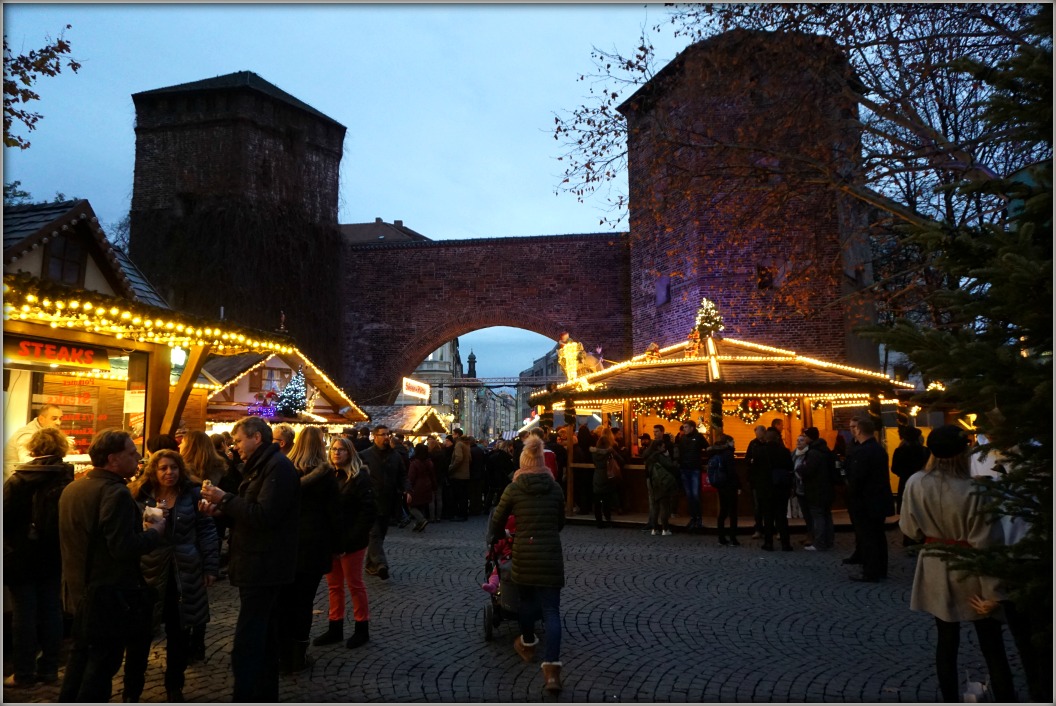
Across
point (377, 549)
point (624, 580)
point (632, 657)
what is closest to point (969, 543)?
point (632, 657)

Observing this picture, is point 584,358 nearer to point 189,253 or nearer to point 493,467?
point 493,467

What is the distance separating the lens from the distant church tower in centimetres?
2478

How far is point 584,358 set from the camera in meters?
18.4

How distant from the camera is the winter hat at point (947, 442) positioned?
12.1 ft

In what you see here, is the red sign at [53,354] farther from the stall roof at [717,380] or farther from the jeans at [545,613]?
the stall roof at [717,380]

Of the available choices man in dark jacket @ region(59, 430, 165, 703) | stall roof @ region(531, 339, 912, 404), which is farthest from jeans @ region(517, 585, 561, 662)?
stall roof @ region(531, 339, 912, 404)

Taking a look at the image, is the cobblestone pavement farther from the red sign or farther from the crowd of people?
the red sign

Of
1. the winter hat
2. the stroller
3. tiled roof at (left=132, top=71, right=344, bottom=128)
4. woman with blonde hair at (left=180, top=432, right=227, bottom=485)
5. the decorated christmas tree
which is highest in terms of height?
tiled roof at (left=132, top=71, right=344, bottom=128)

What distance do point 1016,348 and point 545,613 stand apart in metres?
2.85

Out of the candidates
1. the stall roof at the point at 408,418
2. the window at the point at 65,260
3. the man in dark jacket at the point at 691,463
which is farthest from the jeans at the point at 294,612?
the stall roof at the point at 408,418

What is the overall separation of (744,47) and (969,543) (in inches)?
→ 316

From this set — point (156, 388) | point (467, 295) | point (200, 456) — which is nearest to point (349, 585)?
point (200, 456)

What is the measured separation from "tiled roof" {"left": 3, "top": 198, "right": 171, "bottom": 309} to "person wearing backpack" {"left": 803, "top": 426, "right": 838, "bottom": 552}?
7765 mm

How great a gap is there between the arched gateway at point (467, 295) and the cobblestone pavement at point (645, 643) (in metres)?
18.3
